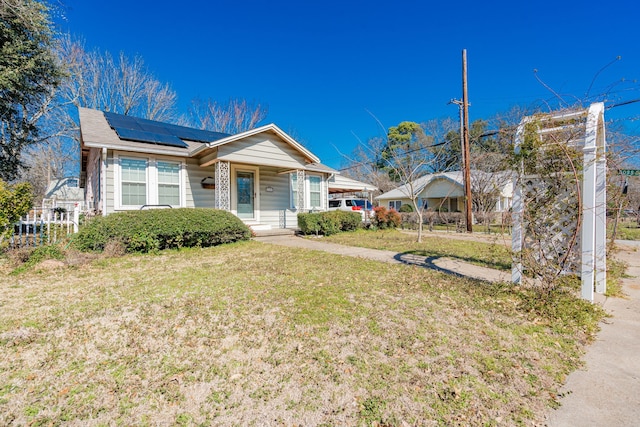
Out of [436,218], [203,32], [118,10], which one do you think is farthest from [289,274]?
[436,218]

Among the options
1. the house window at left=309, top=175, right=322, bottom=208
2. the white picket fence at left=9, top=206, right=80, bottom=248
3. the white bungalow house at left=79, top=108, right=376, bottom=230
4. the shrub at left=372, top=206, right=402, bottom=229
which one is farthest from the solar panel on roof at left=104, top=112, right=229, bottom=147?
the shrub at left=372, top=206, right=402, bottom=229

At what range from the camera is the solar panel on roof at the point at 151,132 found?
9688 mm

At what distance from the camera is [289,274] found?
527 centimetres

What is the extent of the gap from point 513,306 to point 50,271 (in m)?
7.48

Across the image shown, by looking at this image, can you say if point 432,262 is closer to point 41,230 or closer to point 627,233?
point 41,230

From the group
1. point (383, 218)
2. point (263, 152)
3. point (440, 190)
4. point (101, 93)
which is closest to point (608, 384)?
point (263, 152)

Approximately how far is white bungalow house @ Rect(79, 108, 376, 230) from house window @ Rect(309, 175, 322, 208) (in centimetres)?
9

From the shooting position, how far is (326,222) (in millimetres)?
11789

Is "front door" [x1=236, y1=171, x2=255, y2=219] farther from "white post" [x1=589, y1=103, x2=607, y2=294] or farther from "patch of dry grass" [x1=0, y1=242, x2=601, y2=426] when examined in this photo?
"white post" [x1=589, y1=103, x2=607, y2=294]

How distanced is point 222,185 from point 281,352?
827cm

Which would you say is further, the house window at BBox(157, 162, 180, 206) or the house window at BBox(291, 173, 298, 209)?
the house window at BBox(291, 173, 298, 209)

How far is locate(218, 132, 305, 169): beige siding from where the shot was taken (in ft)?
33.4

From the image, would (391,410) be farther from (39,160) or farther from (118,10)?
(39,160)

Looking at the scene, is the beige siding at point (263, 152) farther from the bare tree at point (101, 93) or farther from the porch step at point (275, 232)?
the bare tree at point (101, 93)
